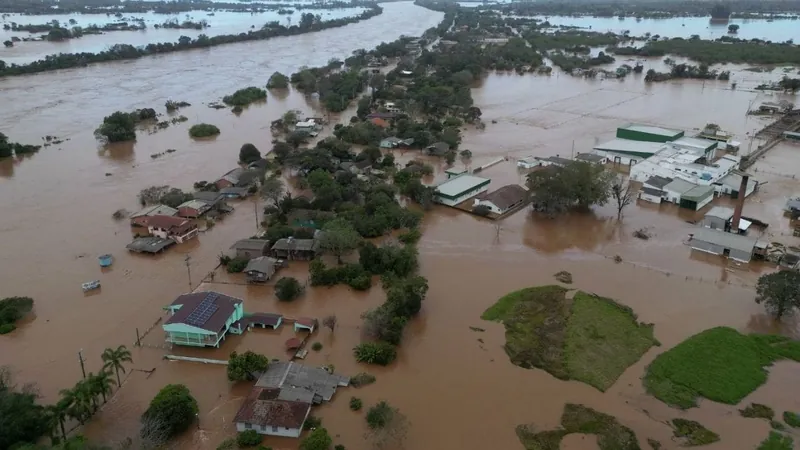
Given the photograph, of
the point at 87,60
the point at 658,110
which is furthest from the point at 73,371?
the point at 87,60

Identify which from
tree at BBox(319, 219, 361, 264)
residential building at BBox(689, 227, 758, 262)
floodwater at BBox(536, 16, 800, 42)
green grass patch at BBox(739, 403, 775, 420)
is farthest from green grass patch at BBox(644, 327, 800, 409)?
floodwater at BBox(536, 16, 800, 42)

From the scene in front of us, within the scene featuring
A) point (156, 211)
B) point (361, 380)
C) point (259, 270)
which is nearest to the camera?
point (361, 380)

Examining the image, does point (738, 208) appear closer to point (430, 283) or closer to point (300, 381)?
point (430, 283)

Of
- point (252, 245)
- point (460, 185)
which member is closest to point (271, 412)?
point (252, 245)

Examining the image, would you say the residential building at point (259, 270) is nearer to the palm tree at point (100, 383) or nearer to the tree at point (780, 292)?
the palm tree at point (100, 383)

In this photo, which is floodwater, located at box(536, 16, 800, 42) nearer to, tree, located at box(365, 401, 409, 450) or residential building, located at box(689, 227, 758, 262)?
residential building, located at box(689, 227, 758, 262)
